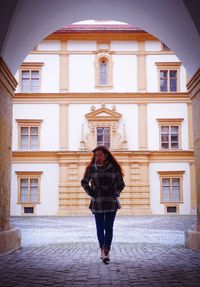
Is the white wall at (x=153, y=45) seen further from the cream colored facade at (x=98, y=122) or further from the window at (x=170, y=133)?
the window at (x=170, y=133)

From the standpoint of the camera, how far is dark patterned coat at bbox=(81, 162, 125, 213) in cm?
637

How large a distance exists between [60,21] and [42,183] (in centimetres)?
2086

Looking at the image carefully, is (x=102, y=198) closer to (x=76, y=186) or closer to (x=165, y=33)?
(x=165, y=33)

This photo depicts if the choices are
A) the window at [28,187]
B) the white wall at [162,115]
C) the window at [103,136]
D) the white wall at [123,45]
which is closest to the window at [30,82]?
the window at [103,136]

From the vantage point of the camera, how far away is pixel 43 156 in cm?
2919

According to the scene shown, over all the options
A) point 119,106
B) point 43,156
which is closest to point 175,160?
point 119,106

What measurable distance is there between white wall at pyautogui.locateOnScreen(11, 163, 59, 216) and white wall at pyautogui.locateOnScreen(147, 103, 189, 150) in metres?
6.65

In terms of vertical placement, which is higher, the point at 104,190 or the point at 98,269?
the point at 104,190

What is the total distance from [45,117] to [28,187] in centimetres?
477

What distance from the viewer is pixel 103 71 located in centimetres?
3077

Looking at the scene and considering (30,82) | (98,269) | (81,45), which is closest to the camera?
(98,269)

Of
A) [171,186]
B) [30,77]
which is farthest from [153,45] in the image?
[171,186]

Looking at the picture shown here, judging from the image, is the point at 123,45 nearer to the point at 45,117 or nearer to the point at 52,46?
the point at 52,46

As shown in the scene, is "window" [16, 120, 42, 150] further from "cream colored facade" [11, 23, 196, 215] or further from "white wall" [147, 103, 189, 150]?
"white wall" [147, 103, 189, 150]
